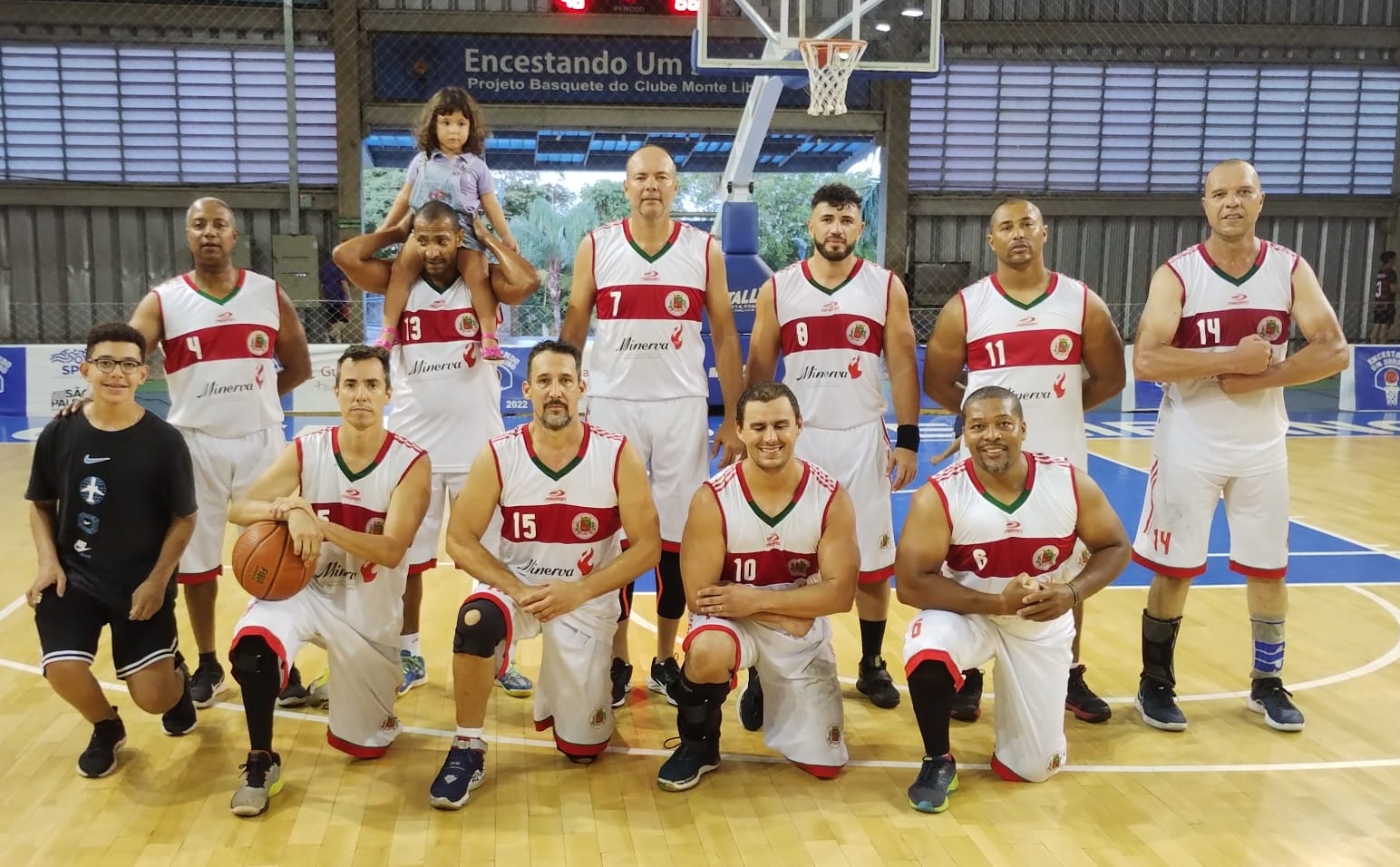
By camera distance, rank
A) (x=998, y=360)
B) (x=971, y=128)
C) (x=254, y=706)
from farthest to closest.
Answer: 1. (x=971, y=128)
2. (x=998, y=360)
3. (x=254, y=706)

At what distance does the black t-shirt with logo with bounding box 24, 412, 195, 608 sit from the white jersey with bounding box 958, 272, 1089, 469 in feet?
9.50

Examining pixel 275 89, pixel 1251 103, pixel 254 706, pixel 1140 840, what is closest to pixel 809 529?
pixel 1140 840

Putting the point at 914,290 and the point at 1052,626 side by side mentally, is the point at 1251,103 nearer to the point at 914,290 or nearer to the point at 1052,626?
the point at 914,290

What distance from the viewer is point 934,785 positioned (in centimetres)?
372

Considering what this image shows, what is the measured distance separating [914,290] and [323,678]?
11.8 meters

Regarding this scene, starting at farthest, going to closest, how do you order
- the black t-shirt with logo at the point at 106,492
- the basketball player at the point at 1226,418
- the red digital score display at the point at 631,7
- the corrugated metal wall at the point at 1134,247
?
the corrugated metal wall at the point at 1134,247 < the red digital score display at the point at 631,7 < the basketball player at the point at 1226,418 < the black t-shirt with logo at the point at 106,492

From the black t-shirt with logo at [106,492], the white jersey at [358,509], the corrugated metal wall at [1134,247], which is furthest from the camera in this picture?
the corrugated metal wall at [1134,247]

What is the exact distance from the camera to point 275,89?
14.9 m

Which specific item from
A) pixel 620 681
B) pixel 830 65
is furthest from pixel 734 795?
pixel 830 65

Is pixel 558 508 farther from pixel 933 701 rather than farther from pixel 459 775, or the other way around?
pixel 933 701

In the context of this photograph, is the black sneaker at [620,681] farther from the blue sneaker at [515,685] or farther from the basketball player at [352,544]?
the basketball player at [352,544]

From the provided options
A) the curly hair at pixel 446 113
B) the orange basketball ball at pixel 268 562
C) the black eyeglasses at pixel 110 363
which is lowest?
the orange basketball ball at pixel 268 562

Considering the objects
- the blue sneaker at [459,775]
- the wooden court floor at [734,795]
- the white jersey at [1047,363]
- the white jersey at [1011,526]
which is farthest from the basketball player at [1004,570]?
the blue sneaker at [459,775]

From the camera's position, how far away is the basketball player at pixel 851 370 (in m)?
4.62
